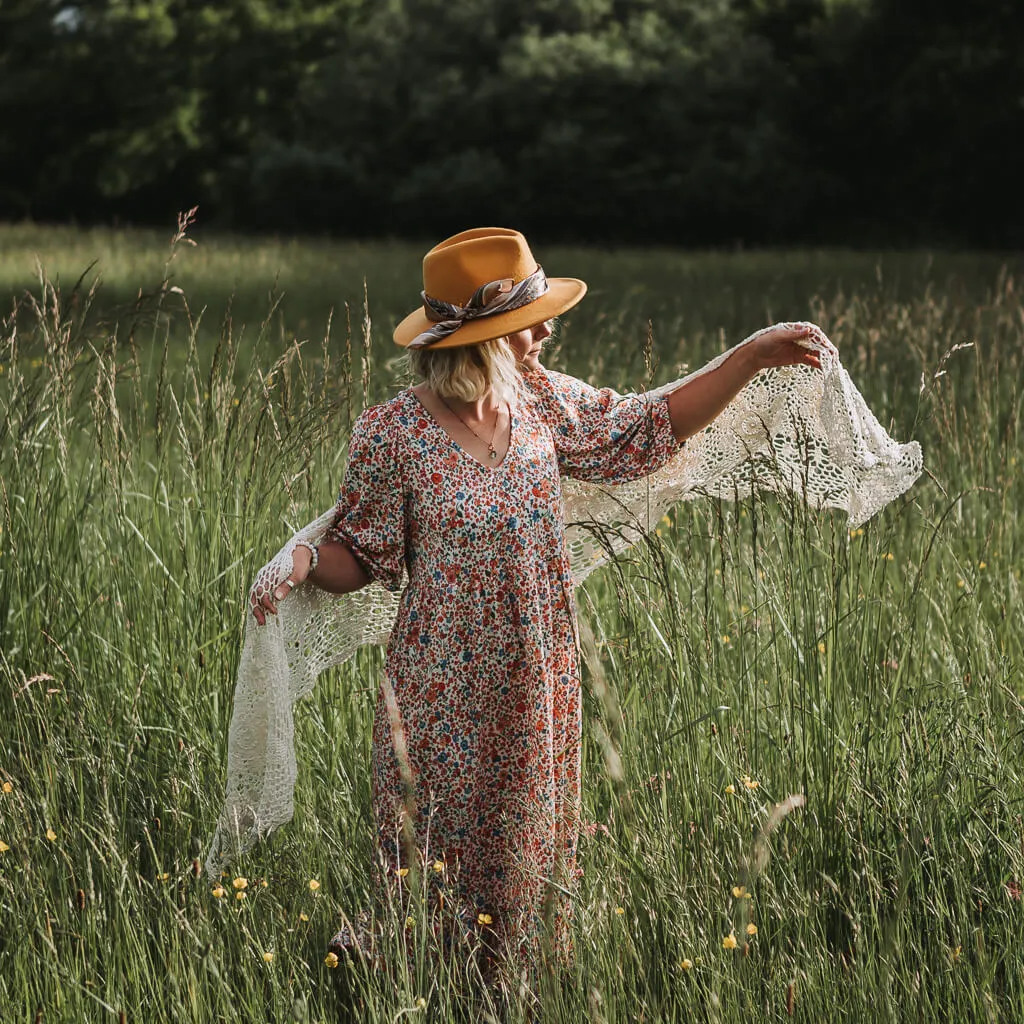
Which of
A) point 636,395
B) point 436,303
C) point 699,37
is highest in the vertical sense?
point 699,37

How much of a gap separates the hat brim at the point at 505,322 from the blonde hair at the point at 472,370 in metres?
0.03

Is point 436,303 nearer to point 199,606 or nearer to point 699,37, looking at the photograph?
point 199,606

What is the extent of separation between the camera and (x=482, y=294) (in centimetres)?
238

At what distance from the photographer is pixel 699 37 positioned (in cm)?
3008

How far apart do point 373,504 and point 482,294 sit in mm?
432

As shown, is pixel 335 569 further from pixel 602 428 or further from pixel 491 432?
pixel 602 428

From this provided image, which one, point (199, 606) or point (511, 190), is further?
point (511, 190)

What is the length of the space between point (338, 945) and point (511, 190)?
27.7 m

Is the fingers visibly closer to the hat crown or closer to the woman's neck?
the woman's neck

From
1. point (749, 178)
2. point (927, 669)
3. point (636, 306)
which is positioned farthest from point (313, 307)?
point (749, 178)

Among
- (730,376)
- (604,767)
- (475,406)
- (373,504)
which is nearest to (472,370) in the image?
(475,406)

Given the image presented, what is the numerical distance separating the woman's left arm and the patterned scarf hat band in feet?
1.36

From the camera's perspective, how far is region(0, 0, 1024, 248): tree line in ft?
85.3

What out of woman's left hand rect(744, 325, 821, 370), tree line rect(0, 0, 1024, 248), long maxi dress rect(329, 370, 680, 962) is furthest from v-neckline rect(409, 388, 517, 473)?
tree line rect(0, 0, 1024, 248)
